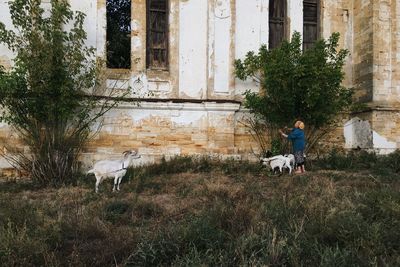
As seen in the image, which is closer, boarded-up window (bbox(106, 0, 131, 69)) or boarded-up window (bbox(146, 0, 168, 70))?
boarded-up window (bbox(146, 0, 168, 70))

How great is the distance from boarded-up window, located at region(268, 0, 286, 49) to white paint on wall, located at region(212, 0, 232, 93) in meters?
1.81

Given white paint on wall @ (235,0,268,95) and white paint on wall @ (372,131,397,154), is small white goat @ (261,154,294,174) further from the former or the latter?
white paint on wall @ (372,131,397,154)

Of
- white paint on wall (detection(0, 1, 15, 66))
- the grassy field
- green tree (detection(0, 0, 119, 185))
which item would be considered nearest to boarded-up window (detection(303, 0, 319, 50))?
the grassy field

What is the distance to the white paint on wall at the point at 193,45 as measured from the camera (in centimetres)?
1098

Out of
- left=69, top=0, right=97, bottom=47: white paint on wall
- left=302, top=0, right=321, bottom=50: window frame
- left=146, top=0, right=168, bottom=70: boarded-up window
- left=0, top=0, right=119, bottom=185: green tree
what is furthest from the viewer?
left=302, top=0, right=321, bottom=50: window frame

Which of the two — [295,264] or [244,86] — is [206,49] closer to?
[244,86]

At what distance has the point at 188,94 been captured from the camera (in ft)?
35.9

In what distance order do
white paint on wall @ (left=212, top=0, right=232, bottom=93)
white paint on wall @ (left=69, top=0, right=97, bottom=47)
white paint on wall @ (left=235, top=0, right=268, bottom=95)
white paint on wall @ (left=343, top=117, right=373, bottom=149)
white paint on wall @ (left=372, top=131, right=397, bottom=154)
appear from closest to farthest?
white paint on wall @ (left=69, top=0, right=97, bottom=47), white paint on wall @ (left=212, top=0, right=232, bottom=93), white paint on wall @ (left=235, top=0, right=268, bottom=95), white paint on wall @ (left=372, top=131, right=397, bottom=154), white paint on wall @ (left=343, top=117, right=373, bottom=149)

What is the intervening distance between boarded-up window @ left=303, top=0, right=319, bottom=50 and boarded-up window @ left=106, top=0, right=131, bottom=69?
559 centimetres

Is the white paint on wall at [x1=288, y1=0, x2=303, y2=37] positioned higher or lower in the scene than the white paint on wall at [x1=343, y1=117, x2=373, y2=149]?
higher

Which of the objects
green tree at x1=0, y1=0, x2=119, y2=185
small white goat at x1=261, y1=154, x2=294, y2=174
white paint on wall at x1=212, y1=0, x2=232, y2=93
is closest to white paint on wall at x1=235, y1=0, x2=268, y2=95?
white paint on wall at x1=212, y1=0, x2=232, y2=93

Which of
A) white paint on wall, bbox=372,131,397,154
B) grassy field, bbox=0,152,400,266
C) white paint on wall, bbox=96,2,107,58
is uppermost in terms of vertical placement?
white paint on wall, bbox=96,2,107,58

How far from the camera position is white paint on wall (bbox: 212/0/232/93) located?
10891 millimetres


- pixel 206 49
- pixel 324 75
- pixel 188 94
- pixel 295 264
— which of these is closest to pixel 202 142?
pixel 188 94
